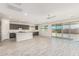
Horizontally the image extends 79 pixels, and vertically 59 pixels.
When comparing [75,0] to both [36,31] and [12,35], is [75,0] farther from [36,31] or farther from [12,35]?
[36,31]

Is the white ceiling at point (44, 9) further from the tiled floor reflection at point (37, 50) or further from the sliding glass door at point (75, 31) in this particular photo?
the sliding glass door at point (75, 31)

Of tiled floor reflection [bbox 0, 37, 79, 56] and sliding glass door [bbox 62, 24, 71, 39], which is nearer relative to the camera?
tiled floor reflection [bbox 0, 37, 79, 56]

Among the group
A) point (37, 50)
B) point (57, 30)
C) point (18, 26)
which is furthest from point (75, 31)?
point (18, 26)

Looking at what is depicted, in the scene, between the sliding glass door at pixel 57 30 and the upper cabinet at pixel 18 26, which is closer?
the sliding glass door at pixel 57 30

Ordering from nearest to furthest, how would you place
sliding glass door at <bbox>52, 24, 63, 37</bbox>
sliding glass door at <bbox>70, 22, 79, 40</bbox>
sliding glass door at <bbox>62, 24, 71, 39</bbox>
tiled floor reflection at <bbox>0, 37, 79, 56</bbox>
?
tiled floor reflection at <bbox>0, 37, 79, 56</bbox>, sliding glass door at <bbox>70, 22, 79, 40</bbox>, sliding glass door at <bbox>62, 24, 71, 39</bbox>, sliding glass door at <bbox>52, 24, 63, 37</bbox>

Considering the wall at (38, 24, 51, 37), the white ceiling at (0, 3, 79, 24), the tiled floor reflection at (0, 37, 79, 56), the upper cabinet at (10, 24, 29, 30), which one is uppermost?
the white ceiling at (0, 3, 79, 24)

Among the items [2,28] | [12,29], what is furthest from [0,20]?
[12,29]

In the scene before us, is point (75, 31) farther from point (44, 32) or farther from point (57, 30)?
point (44, 32)

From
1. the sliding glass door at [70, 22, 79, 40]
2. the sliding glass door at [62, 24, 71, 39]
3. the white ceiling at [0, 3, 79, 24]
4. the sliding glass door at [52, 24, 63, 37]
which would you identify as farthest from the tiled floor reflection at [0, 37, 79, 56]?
the sliding glass door at [52, 24, 63, 37]

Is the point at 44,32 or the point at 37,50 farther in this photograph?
the point at 44,32

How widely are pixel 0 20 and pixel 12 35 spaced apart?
3302 mm

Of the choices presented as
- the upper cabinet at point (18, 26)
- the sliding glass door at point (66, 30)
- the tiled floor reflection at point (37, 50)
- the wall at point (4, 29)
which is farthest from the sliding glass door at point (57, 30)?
the wall at point (4, 29)

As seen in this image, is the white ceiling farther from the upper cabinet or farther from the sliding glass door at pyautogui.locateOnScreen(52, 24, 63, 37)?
the upper cabinet

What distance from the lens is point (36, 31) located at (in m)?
16.1
